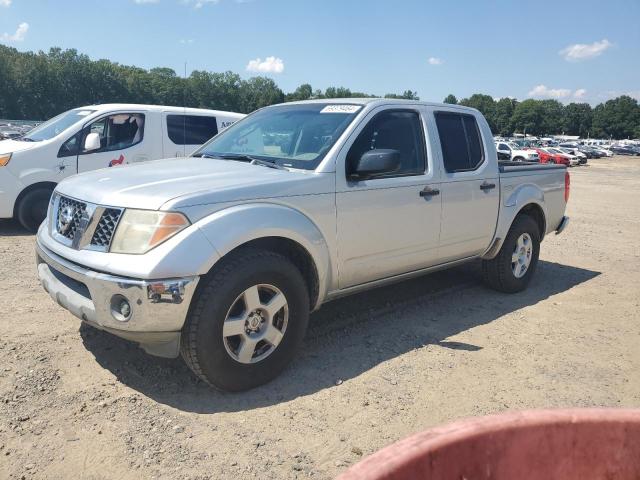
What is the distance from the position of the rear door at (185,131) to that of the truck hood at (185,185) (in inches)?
198

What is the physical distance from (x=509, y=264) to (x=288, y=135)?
9.16ft

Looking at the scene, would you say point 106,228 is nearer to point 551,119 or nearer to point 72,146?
point 72,146

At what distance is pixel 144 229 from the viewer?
3.12 meters

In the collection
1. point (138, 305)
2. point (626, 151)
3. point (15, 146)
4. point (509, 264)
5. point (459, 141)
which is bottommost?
point (509, 264)

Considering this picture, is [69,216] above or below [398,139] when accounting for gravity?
below

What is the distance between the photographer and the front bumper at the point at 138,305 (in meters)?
3.02

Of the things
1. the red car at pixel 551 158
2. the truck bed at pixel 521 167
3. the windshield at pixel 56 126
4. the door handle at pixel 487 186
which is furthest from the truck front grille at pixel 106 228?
the red car at pixel 551 158

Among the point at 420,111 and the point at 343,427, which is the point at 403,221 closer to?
the point at 420,111

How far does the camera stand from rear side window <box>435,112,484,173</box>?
491 centimetres

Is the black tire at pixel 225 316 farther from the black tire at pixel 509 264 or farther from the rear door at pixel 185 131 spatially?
the rear door at pixel 185 131

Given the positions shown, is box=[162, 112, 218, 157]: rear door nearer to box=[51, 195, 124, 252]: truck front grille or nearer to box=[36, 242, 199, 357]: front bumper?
box=[51, 195, 124, 252]: truck front grille

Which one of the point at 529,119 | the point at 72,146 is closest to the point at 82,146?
the point at 72,146

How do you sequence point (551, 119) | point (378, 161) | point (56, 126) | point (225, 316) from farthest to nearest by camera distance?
point (551, 119) < point (56, 126) < point (378, 161) < point (225, 316)

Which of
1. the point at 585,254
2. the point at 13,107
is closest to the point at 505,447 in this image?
the point at 585,254
